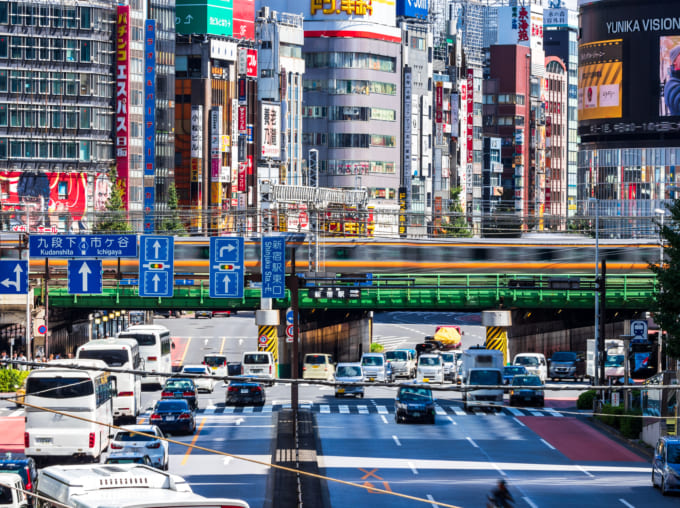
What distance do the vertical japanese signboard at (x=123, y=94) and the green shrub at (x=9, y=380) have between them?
74315 millimetres

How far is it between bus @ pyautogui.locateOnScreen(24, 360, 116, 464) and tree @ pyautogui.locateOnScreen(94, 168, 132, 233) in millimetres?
74872

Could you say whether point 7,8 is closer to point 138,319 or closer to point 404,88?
point 138,319

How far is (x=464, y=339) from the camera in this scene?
130 meters

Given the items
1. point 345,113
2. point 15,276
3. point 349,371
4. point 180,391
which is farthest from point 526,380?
point 345,113

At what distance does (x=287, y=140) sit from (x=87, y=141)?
105ft

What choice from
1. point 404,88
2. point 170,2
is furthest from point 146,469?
point 404,88

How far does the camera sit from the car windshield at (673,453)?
37656 mm

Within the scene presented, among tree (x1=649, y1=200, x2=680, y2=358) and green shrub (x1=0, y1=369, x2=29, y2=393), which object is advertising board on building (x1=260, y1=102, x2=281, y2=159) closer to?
green shrub (x1=0, y1=369, x2=29, y2=393)

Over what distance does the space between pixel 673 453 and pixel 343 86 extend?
13052 centimetres

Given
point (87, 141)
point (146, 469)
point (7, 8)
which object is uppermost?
point (7, 8)

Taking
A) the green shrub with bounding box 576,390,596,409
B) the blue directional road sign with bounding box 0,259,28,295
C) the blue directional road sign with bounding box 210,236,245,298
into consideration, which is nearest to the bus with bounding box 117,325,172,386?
the blue directional road sign with bounding box 210,236,245,298

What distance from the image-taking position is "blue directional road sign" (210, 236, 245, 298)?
59625 mm

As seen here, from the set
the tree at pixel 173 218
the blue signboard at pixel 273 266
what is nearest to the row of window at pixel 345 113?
the tree at pixel 173 218

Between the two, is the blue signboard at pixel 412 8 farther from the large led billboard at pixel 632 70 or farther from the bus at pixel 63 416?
the bus at pixel 63 416
